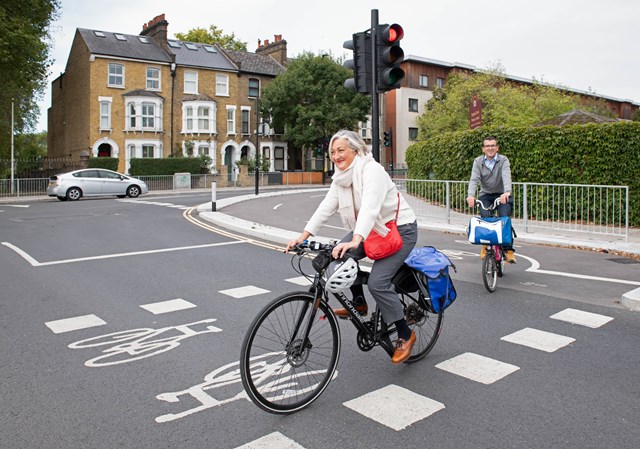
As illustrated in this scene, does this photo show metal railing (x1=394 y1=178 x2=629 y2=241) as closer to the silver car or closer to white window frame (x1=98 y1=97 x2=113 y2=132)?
the silver car

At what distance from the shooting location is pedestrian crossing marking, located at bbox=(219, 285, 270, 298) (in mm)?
7292

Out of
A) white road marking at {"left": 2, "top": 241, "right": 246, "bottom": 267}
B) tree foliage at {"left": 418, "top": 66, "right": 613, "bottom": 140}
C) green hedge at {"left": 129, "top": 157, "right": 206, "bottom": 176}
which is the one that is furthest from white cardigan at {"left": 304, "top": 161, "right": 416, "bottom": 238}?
green hedge at {"left": 129, "top": 157, "right": 206, "bottom": 176}

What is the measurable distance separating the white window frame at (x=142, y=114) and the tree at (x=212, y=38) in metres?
19.2

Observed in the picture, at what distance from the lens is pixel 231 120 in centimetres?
4888

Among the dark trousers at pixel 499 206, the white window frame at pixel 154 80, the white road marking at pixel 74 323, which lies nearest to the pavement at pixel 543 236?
the dark trousers at pixel 499 206

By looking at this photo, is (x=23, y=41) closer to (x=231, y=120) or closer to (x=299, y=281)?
(x=231, y=120)

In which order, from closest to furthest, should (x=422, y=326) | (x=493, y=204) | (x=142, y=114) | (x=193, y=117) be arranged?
(x=422, y=326) < (x=493, y=204) < (x=142, y=114) < (x=193, y=117)

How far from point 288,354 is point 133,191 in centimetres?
2781

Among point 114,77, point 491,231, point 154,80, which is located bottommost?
point 491,231

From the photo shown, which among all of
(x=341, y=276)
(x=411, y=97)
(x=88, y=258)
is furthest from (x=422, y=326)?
(x=411, y=97)

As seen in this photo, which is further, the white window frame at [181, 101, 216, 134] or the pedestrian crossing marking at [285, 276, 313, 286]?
the white window frame at [181, 101, 216, 134]

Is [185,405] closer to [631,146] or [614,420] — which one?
[614,420]

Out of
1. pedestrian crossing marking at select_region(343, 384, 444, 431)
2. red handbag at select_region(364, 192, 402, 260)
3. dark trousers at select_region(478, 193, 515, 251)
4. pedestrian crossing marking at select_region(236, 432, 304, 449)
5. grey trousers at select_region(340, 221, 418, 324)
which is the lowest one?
pedestrian crossing marking at select_region(236, 432, 304, 449)

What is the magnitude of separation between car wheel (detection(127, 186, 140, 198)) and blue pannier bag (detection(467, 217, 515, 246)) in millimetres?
25158
